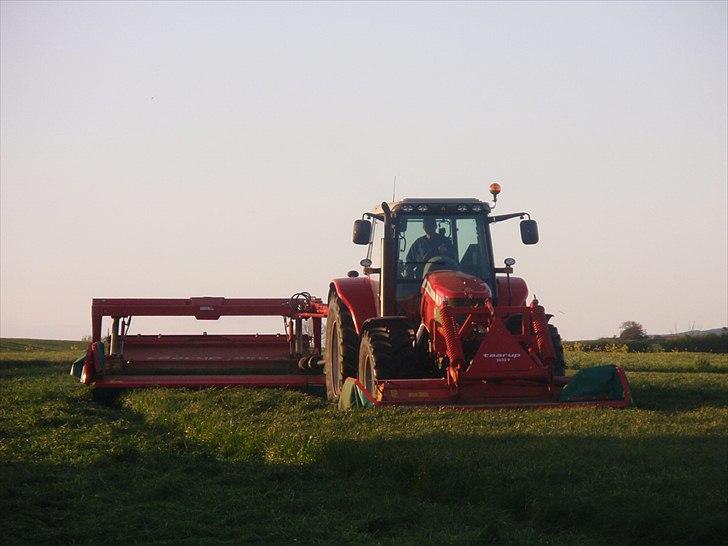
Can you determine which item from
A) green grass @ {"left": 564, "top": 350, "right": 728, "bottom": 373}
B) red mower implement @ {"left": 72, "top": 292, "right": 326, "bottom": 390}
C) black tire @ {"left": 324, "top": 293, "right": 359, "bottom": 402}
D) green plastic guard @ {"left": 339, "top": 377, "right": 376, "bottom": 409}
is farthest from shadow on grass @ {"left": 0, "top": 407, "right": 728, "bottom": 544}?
green grass @ {"left": 564, "top": 350, "right": 728, "bottom": 373}

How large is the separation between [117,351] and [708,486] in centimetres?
1178

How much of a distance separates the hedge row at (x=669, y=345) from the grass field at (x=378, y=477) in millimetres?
17389

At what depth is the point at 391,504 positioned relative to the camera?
7.86 m

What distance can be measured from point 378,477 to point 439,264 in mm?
5085

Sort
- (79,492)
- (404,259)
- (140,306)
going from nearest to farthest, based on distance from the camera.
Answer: (79,492) < (404,259) < (140,306)

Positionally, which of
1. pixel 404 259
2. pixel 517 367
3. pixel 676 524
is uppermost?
pixel 404 259

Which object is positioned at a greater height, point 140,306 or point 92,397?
point 140,306

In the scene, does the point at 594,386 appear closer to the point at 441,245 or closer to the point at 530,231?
the point at 530,231

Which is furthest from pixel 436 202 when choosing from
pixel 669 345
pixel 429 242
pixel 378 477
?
pixel 669 345

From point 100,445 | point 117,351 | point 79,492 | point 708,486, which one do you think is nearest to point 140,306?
point 117,351

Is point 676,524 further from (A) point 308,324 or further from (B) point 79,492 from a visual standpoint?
(A) point 308,324

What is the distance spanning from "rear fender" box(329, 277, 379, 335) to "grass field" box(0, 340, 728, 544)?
1686 mm

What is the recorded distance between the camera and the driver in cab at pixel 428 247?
1357 centimetres

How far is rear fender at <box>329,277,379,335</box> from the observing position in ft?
45.8
